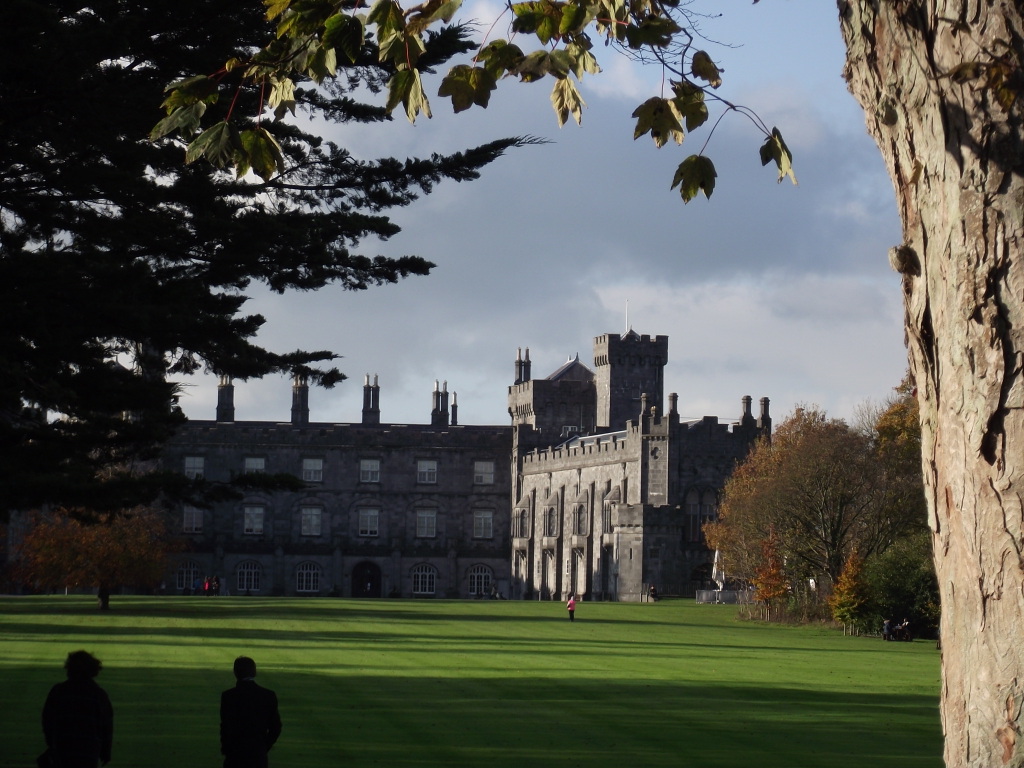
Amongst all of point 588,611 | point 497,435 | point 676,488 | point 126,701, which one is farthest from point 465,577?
point 126,701

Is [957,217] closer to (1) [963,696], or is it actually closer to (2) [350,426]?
(1) [963,696]

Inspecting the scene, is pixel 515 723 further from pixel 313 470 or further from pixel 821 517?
pixel 313 470

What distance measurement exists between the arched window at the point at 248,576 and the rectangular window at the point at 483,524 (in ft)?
43.2

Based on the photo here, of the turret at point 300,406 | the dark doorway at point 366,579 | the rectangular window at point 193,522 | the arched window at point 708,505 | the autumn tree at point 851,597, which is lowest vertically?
the dark doorway at point 366,579

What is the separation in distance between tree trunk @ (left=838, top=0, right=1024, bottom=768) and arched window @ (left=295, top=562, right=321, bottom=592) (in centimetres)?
8350

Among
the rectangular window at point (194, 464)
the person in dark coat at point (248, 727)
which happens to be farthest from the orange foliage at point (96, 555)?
the person in dark coat at point (248, 727)

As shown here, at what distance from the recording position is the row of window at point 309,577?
277 ft

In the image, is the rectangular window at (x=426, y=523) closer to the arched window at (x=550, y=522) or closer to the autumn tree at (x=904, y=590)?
the arched window at (x=550, y=522)

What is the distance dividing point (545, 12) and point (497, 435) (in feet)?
273

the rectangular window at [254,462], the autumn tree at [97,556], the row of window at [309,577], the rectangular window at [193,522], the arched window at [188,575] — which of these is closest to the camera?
the autumn tree at [97,556]

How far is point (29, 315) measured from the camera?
14.4m

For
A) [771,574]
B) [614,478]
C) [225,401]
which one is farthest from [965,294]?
[225,401]

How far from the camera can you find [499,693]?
20562mm

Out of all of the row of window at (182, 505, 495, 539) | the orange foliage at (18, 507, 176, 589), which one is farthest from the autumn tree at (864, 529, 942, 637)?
the row of window at (182, 505, 495, 539)
